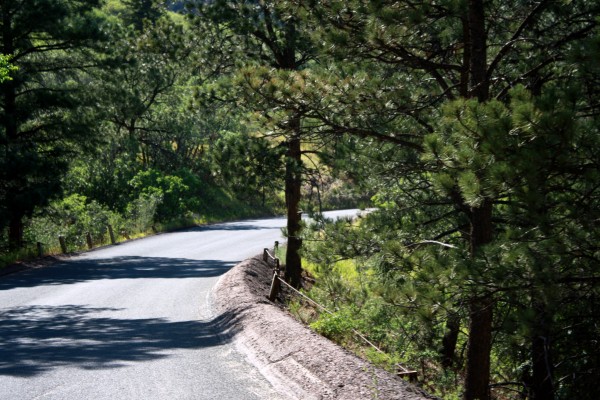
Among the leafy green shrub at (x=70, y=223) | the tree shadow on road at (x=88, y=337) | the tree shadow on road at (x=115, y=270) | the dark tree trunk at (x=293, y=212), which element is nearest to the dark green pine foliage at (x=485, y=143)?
the tree shadow on road at (x=88, y=337)

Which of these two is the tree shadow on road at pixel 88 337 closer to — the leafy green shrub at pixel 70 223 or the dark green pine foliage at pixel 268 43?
the dark green pine foliage at pixel 268 43

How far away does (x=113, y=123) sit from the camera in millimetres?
46250

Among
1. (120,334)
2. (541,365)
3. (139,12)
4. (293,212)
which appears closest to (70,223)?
(293,212)

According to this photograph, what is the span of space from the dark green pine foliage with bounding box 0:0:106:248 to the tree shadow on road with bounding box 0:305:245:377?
9356 mm

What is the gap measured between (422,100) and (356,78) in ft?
4.51

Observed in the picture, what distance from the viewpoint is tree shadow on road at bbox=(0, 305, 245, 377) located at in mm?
10828

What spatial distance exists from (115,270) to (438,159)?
17.5 m

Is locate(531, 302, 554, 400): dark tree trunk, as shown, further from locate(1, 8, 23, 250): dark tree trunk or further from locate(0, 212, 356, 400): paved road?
locate(1, 8, 23, 250): dark tree trunk

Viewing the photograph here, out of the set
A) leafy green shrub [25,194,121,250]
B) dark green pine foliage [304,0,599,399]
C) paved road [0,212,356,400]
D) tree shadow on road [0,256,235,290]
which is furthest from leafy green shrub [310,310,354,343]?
leafy green shrub [25,194,121,250]

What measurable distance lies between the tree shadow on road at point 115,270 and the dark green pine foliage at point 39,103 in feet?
8.24

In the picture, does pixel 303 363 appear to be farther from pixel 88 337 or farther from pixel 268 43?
pixel 268 43

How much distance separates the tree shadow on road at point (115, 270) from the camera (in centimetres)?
2094

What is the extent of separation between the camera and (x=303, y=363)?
9500 mm

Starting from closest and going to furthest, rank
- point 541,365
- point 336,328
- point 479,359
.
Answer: point 479,359 < point 541,365 < point 336,328
